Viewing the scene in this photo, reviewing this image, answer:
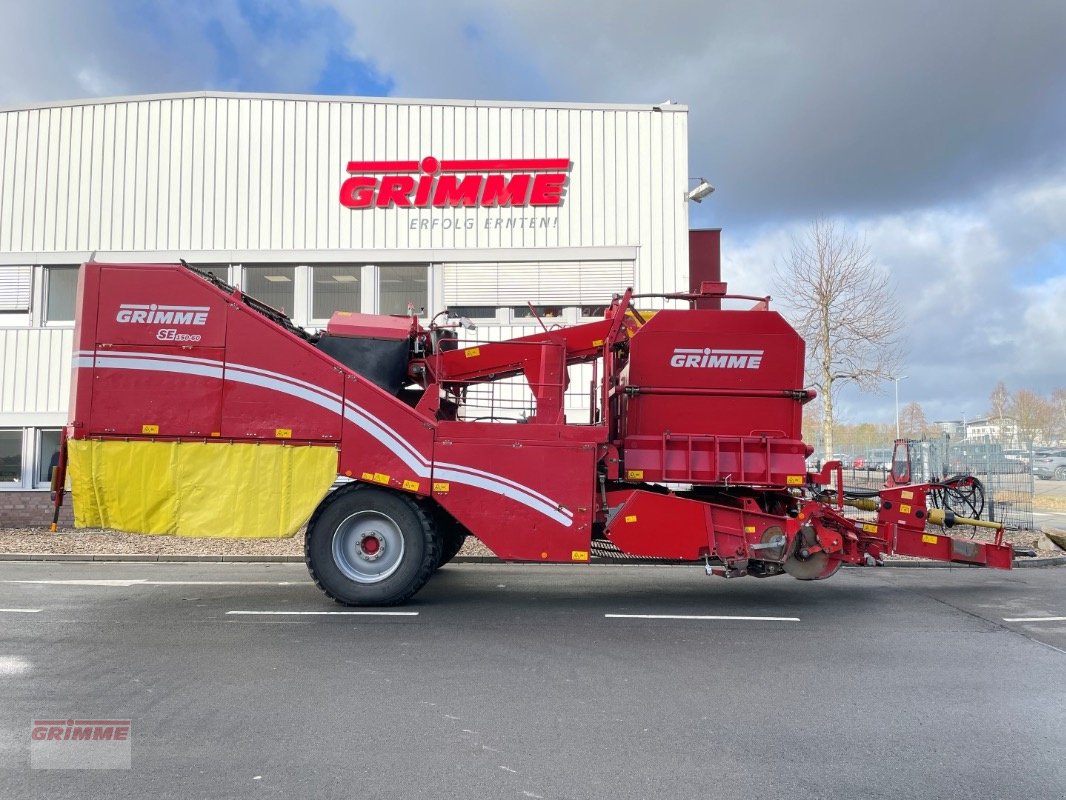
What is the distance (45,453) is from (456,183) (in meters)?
9.47

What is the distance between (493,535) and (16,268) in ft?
42.7

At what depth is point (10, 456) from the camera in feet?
48.9

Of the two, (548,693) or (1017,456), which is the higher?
(1017,456)

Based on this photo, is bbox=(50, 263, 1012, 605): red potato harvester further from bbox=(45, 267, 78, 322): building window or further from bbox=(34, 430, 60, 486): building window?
bbox=(45, 267, 78, 322): building window

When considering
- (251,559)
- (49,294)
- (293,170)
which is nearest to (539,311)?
(293,170)

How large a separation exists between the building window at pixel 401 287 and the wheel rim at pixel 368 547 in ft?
26.1

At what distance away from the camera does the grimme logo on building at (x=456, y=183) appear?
1498 centimetres

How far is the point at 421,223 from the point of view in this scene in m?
15.1

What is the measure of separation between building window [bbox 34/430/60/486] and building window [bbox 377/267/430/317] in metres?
6.70

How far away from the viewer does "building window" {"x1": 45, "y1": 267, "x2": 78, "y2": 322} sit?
15.3 m

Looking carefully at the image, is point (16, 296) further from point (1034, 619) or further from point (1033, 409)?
point (1033, 409)

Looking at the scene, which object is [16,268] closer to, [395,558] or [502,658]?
[395,558]

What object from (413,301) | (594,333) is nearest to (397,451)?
(594,333)

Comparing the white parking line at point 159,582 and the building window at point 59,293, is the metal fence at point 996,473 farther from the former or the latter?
the building window at point 59,293
